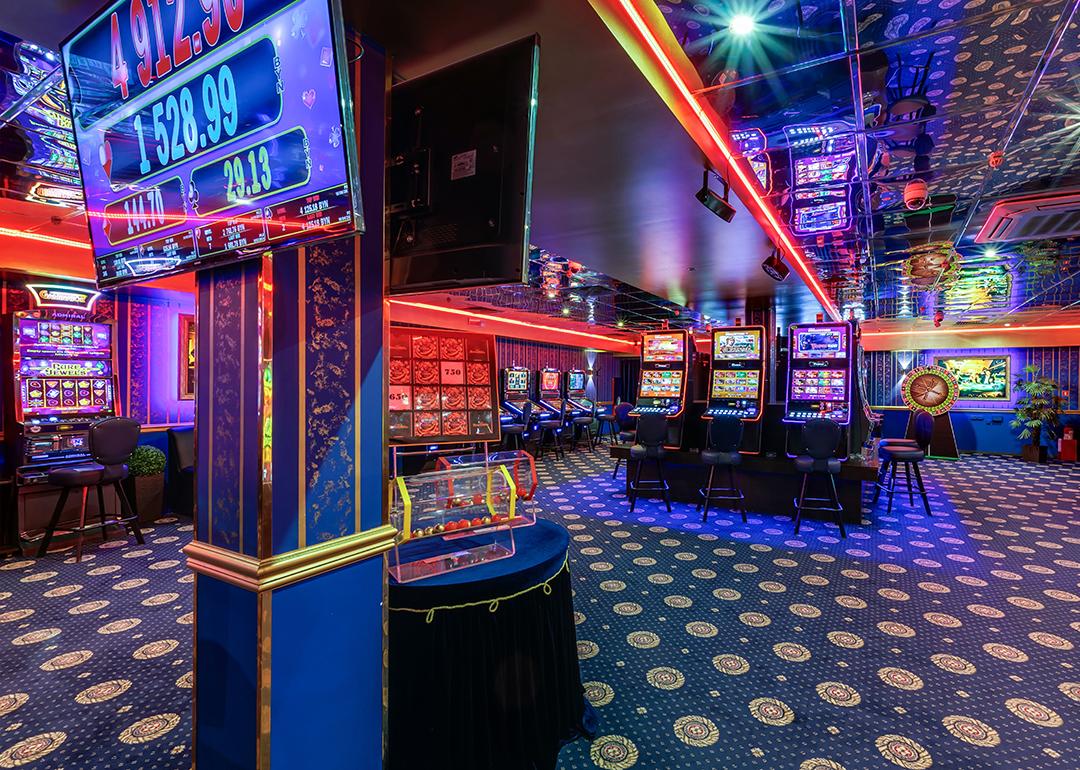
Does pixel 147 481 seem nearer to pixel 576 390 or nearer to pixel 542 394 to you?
pixel 542 394

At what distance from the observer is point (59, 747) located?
6.57ft

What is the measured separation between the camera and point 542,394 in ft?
37.6

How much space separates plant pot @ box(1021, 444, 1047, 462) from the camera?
33.7ft

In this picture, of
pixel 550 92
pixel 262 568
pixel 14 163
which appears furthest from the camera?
pixel 14 163

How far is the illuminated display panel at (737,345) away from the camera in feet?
20.4

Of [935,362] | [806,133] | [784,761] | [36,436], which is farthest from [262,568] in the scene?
[935,362]

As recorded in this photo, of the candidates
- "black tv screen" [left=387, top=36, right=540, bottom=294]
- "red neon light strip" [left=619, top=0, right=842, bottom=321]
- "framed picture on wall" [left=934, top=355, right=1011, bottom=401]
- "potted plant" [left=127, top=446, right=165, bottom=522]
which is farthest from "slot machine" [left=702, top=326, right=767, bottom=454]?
"framed picture on wall" [left=934, top=355, right=1011, bottom=401]

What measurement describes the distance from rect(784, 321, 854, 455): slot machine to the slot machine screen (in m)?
5.65

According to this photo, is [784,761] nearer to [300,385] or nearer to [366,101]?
[300,385]

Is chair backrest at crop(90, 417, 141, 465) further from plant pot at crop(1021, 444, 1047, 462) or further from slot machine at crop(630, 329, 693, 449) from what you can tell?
plant pot at crop(1021, 444, 1047, 462)

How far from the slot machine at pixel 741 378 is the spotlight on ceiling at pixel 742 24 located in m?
3.99

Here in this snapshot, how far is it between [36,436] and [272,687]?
4.58 meters

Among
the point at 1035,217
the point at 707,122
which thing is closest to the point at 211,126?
the point at 707,122

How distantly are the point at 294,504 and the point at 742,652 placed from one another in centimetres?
231
